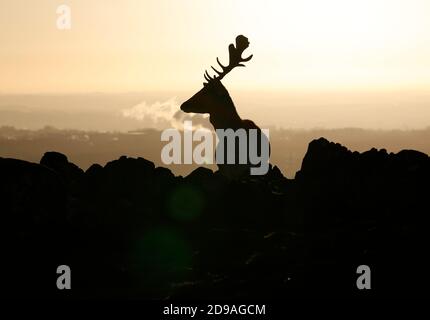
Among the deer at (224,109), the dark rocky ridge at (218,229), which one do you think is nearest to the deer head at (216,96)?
the deer at (224,109)

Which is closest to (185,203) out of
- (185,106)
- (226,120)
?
(226,120)

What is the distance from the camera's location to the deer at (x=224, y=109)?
23.5 metres

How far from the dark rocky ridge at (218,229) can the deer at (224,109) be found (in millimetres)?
1939

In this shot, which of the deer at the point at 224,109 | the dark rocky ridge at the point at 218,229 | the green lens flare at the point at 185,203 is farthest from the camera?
the deer at the point at 224,109

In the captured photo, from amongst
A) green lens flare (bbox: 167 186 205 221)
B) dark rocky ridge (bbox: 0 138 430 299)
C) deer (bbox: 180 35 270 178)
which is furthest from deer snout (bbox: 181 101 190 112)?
green lens flare (bbox: 167 186 205 221)

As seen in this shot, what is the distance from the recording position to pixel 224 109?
23.9 meters

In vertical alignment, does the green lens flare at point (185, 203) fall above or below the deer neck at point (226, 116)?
below

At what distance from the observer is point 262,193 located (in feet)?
68.3

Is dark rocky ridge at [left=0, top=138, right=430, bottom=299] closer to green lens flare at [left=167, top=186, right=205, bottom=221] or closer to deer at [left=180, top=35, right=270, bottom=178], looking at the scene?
green lens flare at [left=167, top=186, right=205, bottom=221]

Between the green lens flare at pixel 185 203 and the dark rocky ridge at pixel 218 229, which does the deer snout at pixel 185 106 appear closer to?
the dark rocky ridge at pixel 218 229

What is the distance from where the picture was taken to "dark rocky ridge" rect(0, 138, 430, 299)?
1738cm

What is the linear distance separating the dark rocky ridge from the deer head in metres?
3.10

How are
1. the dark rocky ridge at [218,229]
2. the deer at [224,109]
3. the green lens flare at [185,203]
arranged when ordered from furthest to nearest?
the deer at [224,109] < the green lens flare at [185,203] < the dark rocky ridge at [218,229]
